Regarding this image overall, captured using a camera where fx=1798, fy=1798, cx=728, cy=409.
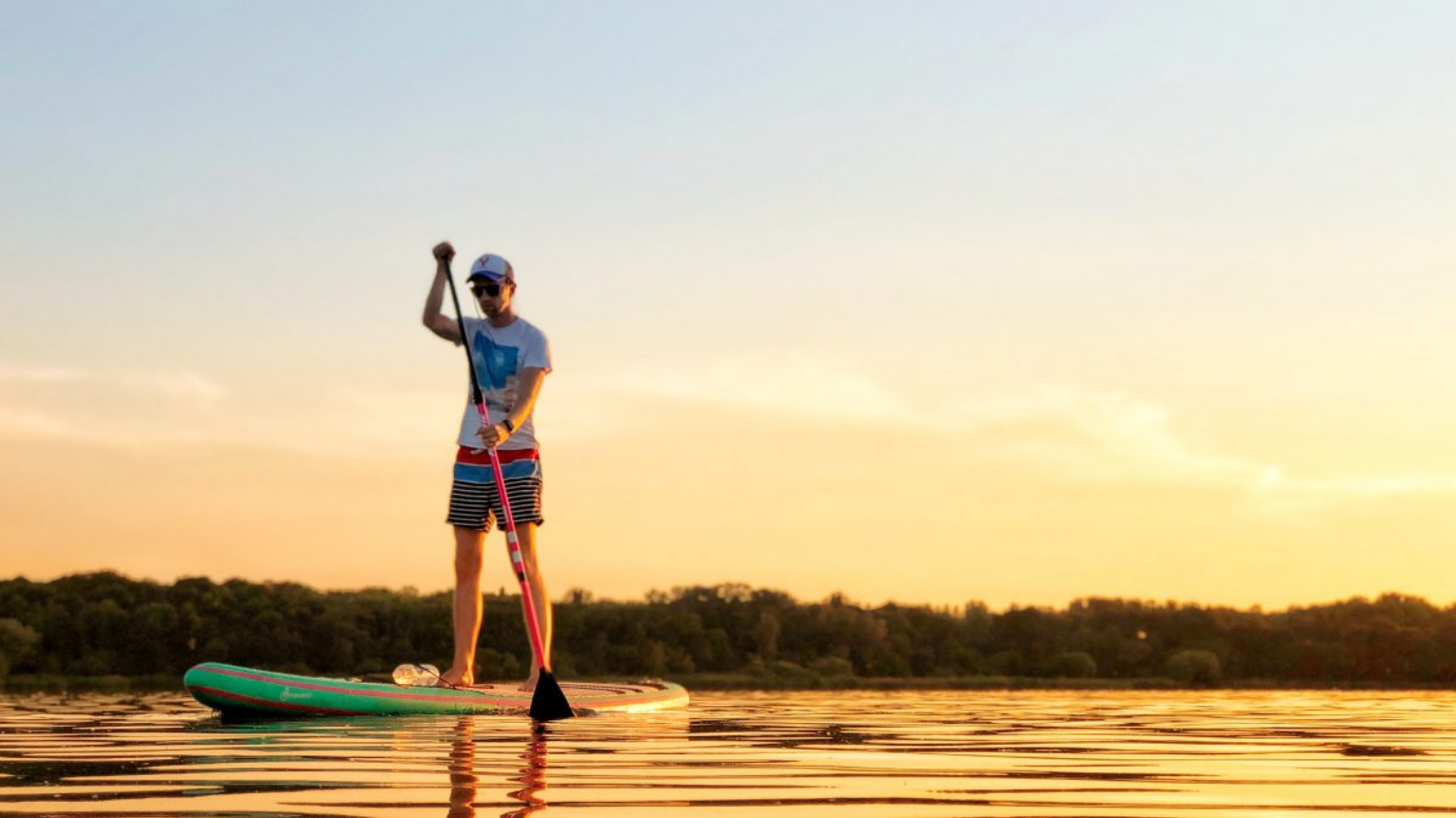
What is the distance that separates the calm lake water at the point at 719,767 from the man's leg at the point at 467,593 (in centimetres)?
121

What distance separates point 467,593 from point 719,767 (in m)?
5.38

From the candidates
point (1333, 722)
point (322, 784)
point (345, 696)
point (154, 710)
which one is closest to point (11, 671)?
point (154, 710)

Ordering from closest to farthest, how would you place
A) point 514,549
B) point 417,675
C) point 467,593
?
point 417,675, point 514,549, point 467,593

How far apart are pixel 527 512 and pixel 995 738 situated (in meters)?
3.92

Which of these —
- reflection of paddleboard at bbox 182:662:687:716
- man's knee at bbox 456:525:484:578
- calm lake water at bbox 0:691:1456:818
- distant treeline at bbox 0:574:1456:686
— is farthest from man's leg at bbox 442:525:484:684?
distant treeline at bbox 0:574:1456:686

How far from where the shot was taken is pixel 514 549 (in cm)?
1138

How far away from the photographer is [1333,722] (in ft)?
35.6

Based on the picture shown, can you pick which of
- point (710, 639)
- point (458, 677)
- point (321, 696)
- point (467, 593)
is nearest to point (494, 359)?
point (467, 593)

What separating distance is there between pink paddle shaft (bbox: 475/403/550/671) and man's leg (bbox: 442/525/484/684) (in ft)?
Answer: 1.19

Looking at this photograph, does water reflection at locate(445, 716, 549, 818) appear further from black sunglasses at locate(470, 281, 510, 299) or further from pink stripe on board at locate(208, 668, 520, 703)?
black sunglasses at locate(470, 281, 510, 299)

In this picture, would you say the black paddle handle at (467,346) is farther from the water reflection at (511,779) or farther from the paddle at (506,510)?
the water reflection at (511,779)

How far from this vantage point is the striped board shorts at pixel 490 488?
38.2ft

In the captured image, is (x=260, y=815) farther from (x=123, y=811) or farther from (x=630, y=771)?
(x=630, y=771)

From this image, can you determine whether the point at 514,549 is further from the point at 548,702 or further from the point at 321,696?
the point at 321,696
